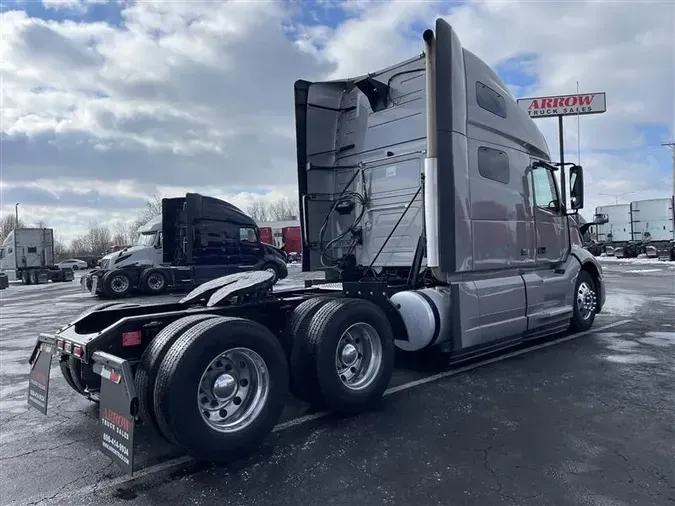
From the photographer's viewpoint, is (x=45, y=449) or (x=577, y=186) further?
(x=577, y=186)

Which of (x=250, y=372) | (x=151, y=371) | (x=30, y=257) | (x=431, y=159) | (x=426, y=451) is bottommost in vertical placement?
(x=426, y=451)

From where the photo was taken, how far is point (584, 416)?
4.59 m

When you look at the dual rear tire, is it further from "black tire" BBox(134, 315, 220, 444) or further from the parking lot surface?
the parking lot surface

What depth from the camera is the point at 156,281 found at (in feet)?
59.6

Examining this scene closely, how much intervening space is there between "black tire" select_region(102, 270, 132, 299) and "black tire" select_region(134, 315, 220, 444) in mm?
15530

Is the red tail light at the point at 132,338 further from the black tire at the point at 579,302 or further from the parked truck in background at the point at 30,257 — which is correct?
the parked truck in background at the point at 30,257

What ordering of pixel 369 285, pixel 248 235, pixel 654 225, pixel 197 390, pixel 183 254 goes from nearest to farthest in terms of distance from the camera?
pixel 197 390 < pixel 369 285 < pixel 183 254 < pixel 248 235 < pixel 654 225

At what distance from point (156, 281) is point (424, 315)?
581 inches

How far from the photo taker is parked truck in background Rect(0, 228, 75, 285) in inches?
1227

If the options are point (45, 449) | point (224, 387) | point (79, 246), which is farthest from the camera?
point (79, 246)

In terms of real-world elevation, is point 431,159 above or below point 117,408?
above

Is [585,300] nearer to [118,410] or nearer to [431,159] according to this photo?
[431,159]

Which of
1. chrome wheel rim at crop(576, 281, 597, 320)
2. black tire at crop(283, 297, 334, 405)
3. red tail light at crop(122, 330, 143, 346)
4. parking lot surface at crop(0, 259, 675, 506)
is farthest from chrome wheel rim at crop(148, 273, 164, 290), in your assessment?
red tail light at crop(122, 330, 143, 346)

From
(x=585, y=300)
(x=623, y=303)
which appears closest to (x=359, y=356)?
(x=585, y=300)
